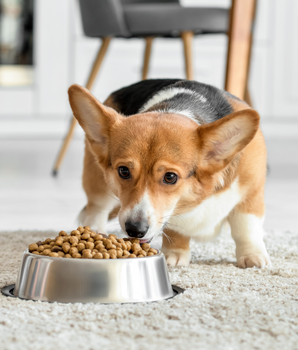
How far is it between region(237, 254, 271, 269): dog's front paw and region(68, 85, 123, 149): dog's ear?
48 cm

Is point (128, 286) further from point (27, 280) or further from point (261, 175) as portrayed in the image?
point (261, 175)

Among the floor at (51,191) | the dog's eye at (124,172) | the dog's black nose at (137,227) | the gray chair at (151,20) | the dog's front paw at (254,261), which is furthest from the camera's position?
the gray chair at (151,20)

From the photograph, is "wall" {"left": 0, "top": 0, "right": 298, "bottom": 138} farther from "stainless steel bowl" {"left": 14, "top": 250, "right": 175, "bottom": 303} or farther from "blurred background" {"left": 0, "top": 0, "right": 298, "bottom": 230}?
"stainless steel bowl" {"left": 14, "top": 250, "right": 175, "bottom": 303}

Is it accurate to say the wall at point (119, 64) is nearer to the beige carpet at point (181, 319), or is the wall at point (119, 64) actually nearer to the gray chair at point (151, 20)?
the gray chair at point (151, 20)

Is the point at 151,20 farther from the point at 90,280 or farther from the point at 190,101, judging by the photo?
the point at 90,280

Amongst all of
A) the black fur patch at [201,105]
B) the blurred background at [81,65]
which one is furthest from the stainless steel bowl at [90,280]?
the blurred background at [81,65]

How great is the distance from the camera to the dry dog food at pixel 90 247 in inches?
44.8

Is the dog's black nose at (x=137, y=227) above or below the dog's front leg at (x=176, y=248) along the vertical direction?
above

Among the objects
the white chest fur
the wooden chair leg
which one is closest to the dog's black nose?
the white chest fur

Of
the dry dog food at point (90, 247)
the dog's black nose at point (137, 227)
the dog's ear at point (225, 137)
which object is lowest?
the dry dog food at point (90, 247)

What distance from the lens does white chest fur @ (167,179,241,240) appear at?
57.5 inches

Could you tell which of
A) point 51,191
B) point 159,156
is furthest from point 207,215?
point 51,191

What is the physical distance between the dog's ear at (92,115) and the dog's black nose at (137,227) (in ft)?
1.06

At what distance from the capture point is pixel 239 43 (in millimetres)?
2492
